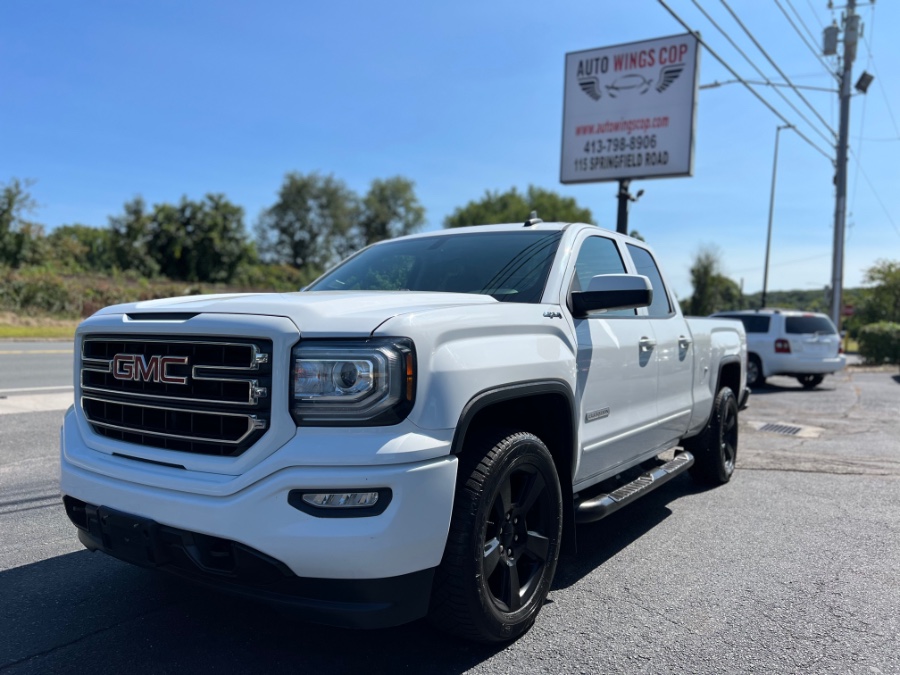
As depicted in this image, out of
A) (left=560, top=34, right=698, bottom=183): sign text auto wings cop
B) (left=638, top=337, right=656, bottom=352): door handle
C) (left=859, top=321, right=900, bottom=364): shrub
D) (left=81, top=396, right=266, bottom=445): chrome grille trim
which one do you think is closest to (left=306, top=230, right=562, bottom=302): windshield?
(left=638, top=337, right=656, bottom=352): door handle

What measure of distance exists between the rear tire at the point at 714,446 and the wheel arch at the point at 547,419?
8.91 ft

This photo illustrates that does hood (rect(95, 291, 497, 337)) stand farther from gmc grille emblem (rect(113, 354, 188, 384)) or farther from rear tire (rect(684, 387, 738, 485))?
rear tire (rect(684, 387, 738, 485))

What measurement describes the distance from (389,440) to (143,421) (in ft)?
3.66

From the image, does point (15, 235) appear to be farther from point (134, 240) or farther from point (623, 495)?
point (623, 495)

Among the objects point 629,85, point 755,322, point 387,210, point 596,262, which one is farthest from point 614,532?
point 387,210

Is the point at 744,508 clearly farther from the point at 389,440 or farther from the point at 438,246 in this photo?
the point at 389,440

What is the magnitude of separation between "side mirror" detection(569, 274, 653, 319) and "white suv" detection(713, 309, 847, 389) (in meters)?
12.9

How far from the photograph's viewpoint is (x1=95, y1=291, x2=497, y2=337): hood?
254 centimetres

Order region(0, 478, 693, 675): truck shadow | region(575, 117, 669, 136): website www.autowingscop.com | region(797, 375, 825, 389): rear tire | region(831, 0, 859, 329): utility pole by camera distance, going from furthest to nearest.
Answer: region(831, 0, 859, 329): utility pole → region(575, 117, 669, 136): website www.autowingscop.com → region(797, 375, 825, 389): rear tire → region(0, 478, 693, 675): truck shadow

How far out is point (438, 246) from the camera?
4.36m

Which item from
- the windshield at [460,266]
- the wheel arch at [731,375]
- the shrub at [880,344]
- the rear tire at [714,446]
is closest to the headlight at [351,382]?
the windshield at [460,266]

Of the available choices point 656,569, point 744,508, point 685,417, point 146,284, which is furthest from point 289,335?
point 146,284

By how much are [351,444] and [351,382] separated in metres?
0.21

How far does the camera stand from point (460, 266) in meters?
4.05
